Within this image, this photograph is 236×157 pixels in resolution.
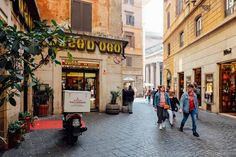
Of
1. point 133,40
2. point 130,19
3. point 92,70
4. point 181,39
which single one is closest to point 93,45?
point 92,70

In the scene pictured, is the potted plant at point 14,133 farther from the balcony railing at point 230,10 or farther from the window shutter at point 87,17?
the balcony railing at point 230,10

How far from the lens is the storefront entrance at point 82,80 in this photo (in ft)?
49.2

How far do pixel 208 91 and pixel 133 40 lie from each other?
24.4 metres

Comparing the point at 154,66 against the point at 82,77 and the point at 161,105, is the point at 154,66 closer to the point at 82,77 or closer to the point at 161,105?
the point at 82,77

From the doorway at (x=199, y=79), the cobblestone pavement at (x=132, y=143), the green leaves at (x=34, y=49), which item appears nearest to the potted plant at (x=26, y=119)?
the cobblestone pavement at (x=132, y=143)

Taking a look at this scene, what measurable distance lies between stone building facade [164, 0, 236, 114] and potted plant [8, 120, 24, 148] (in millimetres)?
11053

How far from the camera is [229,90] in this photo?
14.6m

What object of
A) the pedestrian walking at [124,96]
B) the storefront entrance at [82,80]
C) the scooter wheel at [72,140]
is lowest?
the scooter wheel at [72,140]

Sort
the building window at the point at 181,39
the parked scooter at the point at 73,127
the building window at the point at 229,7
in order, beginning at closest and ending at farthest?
the parked scooter at the point at 73,127, the building window at the point at 229,7, the building window at the point at 181,39

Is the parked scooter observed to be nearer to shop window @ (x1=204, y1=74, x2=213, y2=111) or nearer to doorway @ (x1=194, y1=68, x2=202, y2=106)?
shop window @ (x1=204, y1=74, x2=213, y2=111)

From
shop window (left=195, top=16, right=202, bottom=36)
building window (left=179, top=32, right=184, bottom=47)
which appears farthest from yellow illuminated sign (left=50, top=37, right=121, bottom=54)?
building window (left=179, top=32, right=184, bottom=47)

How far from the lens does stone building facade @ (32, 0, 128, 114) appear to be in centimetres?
1407

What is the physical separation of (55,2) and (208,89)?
1138 centimetres

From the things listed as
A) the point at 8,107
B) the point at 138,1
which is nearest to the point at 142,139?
the point at 8,107
